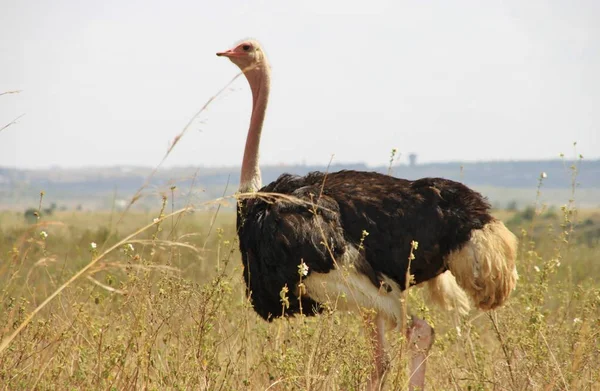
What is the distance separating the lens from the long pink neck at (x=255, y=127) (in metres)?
6.37

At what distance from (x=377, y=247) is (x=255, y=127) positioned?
153 centimetres

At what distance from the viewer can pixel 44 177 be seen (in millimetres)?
194875

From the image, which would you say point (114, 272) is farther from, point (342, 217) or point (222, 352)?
point (342, 217)

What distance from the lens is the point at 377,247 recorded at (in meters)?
5.57

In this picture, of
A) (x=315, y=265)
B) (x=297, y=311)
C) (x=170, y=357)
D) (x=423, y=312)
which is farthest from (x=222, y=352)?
(x=423, y=312)

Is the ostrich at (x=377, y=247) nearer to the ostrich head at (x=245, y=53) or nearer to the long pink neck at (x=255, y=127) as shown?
the long pink neck at (x=255, y=127)

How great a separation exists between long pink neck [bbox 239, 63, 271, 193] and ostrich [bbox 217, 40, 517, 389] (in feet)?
1.51

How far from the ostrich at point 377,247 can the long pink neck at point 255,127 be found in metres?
0.46

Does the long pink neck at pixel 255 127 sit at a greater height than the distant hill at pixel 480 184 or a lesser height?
greater

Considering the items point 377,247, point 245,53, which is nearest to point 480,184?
point 245,53

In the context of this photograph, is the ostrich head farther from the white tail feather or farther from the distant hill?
the distant hill

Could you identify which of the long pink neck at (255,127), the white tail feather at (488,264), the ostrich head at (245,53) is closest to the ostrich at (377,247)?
the white tail feather at (488,264)

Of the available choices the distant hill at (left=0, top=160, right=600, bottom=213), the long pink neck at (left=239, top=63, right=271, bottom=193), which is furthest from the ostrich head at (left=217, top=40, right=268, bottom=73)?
the distant hill at (left=0, top=160, right=600, bottom=213)

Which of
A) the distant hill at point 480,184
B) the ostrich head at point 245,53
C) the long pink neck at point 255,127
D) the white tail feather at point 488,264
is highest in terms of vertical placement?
the ostrich head at point 245,53
